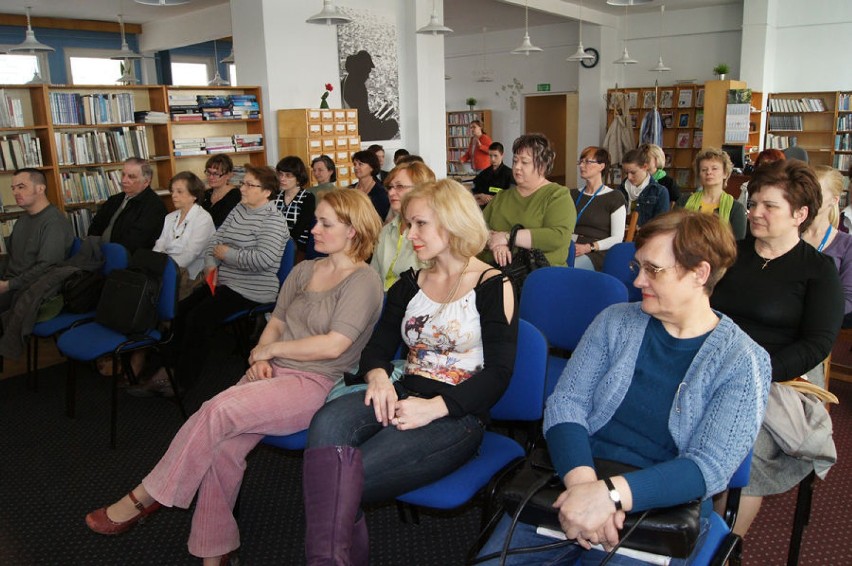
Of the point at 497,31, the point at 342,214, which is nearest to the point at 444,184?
the point at 342,214

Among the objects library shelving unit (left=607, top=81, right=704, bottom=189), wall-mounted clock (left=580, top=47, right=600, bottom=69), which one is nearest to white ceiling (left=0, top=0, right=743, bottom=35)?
wall-mounted clock (left=580, top=47, right=600, bottom=69)

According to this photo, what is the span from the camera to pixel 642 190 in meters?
5.44

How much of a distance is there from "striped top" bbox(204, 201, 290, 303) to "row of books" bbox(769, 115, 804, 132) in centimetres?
1024

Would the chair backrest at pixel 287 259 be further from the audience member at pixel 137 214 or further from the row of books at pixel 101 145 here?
the row of books at pixel 101 145

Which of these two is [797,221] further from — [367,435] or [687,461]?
[367,435]

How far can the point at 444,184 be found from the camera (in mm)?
2203

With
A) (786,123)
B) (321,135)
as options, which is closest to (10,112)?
(321,135)

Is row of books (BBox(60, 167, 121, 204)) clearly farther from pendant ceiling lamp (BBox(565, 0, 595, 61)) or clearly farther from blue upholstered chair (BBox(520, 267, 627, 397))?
pendant ceiling lamp (BBox(565, 0, 595, 61))

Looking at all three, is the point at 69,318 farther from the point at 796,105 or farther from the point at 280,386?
the point at 796,105

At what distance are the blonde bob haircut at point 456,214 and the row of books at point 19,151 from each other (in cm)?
466

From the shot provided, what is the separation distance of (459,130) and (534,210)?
11869mm

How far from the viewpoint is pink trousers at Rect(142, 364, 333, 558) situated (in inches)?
84.4

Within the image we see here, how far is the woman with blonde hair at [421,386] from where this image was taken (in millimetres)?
1811

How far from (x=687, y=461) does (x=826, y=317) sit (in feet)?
3.03
